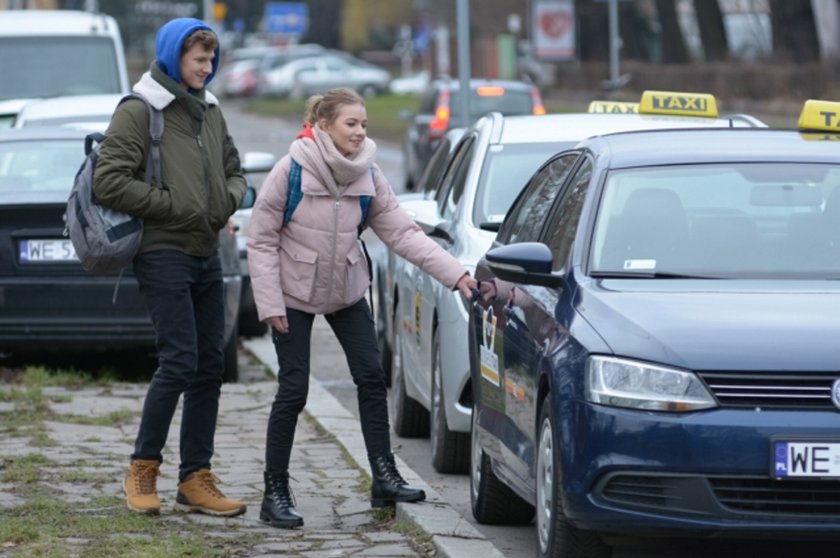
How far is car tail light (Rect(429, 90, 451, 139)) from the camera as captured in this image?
27266 mm

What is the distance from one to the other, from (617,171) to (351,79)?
6331 centimetres

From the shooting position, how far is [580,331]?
5.98 meters

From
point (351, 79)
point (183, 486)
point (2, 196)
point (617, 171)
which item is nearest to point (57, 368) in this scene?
point (2, 196)

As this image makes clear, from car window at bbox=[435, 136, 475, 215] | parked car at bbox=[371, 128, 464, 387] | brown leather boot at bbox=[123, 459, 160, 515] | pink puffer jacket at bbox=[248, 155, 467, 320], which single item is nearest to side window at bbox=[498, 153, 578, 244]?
pink puffer jacket at bbox=[248, 155, 467, 320]

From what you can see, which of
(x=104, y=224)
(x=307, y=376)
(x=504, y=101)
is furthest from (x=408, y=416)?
(x=504, y=101)

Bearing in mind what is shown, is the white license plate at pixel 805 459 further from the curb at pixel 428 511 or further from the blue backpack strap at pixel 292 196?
the blue backpack strap at pixel 292 196

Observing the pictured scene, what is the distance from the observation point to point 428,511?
7.47 metres

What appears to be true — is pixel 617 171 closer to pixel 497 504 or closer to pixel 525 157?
pixel 497 504

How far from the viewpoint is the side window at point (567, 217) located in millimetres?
6742

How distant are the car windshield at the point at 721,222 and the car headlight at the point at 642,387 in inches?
27.4

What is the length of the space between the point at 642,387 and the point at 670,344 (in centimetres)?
16

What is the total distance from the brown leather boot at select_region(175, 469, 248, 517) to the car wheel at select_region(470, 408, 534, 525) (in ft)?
3.12

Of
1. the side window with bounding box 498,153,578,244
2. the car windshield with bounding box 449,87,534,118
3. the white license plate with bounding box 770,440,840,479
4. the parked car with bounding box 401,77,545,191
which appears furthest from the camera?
the parked car with bounding box 401,77,545,191

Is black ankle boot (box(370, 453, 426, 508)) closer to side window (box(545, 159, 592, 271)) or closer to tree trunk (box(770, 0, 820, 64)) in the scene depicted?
side window (box(545, 159, 592, 271))
